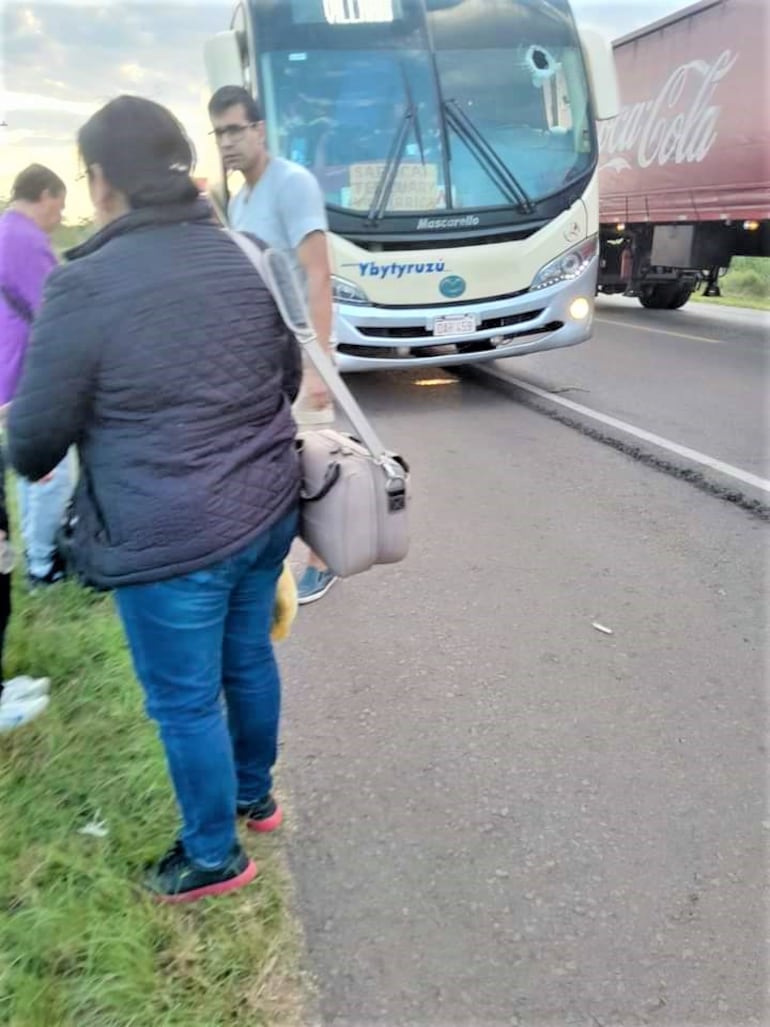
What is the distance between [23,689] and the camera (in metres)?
2.93

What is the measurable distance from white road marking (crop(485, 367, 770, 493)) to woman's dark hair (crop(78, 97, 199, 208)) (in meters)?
4.19

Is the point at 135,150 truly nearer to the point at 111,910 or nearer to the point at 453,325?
the point at 111,910

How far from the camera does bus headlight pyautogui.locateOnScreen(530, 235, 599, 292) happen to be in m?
7.23

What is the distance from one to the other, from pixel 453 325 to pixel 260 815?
5.26m

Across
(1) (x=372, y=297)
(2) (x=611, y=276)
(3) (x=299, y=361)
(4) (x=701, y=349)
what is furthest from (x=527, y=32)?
(2) (x=611, y=276)

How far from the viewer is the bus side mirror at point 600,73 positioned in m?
7.45

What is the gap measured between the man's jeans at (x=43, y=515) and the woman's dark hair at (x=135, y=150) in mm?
2098

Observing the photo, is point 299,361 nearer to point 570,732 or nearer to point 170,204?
point 170,204

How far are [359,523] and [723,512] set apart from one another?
325 centimetres

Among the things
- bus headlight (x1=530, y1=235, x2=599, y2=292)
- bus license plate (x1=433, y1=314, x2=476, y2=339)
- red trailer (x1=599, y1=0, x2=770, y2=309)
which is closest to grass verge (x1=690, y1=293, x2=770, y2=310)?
red trailer (x1=599, y1=0, x2=770, y2=309)

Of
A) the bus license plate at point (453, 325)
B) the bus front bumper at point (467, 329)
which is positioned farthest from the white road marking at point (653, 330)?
the bus license plate at point (453, 325)

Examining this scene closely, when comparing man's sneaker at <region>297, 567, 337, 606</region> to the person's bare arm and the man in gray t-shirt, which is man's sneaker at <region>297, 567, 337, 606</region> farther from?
the person's bare arm

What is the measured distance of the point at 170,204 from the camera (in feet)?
5.87

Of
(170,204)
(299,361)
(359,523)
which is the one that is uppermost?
(170,204)
